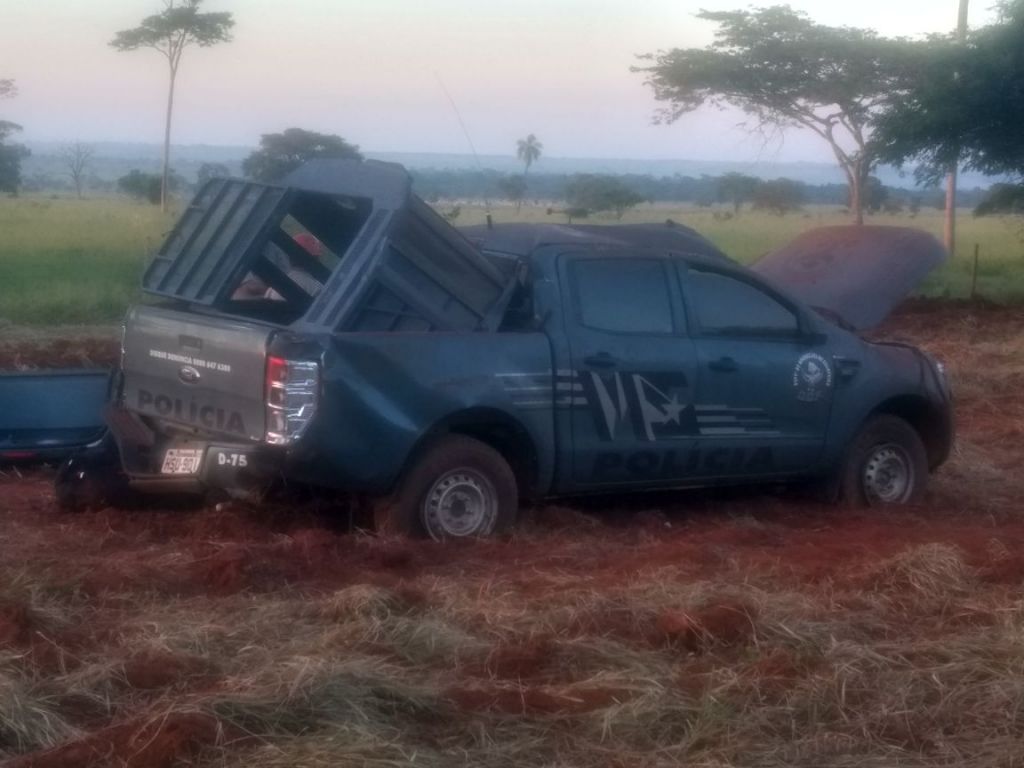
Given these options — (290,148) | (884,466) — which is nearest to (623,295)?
(884,466)

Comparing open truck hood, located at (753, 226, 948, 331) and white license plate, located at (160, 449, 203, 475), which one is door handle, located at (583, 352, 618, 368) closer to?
white license plate, located at (160, 449, 203, 475)

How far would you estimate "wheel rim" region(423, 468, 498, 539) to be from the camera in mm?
7578

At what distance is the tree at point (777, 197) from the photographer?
178ft

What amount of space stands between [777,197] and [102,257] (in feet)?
105

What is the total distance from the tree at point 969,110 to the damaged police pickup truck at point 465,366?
13337 millimetres

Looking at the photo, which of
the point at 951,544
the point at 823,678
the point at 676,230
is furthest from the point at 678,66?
the point at 823,678

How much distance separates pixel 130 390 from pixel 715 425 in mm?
3031

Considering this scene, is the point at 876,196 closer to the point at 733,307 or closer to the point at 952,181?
the point at 952,181

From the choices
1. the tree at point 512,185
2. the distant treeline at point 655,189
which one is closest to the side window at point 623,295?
the tree at point 512,185

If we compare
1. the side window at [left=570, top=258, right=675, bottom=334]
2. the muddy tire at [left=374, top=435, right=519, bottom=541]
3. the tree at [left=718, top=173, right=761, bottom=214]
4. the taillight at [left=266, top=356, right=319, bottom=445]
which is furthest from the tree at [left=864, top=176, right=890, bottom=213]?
the taillight at [left=266, top=356, right=319, bottom=445]

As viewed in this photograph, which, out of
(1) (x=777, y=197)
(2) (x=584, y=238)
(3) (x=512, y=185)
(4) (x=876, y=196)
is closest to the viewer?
(2) (x=584, y=238)

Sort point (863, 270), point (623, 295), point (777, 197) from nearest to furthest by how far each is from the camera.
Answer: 1. point (623, 295)
2. point (863, 270)
3. point (777, 197)

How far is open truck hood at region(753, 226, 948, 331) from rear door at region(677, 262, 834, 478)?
1.86 m

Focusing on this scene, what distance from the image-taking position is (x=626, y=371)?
8.05 meters
